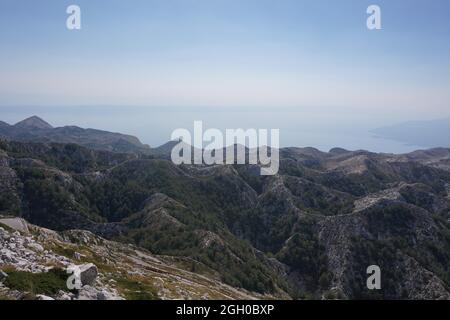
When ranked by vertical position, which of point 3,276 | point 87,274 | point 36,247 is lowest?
point 36,247

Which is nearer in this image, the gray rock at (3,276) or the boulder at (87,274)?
the gray rock at (3,276)

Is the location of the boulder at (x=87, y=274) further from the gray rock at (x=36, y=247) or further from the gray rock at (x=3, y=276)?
the gray rock at (x=36, y=247)

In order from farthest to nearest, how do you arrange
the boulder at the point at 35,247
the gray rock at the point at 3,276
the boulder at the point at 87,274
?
the boulder at the point at 35,247 → the boulder at the point at 87,274 → the gray rock at the point at 3,276

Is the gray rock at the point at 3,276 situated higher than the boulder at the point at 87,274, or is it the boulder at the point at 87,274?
Answer: the gray rock at the point at 3,276

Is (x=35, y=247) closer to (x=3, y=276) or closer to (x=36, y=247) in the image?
(x=36, y=247)

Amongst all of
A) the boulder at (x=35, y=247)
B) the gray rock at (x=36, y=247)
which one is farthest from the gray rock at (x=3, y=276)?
the gray rock at (x=36, y=247)

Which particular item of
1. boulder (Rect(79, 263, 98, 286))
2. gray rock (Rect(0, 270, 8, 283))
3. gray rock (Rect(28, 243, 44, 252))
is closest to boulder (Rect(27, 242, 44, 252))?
gray rock (Rect(28, 243, 44, 252))

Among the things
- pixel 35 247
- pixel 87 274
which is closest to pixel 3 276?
pixel 87 274

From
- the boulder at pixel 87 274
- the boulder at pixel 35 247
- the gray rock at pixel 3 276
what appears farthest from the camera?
the boulder at pixel 35 247

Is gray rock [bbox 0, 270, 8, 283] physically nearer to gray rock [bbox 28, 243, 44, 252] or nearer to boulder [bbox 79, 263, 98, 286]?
boulder [bbox 79, 263, 98, 286]
